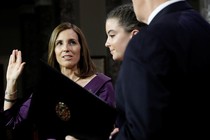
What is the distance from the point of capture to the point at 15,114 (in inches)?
114

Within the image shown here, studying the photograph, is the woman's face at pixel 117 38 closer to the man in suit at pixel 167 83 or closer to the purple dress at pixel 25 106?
A: the purple dress at pixel 25 106

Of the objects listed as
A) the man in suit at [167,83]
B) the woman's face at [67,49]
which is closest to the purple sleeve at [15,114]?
the woman's face at [67,49]

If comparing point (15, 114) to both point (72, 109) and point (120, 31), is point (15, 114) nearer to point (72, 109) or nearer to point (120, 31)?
point (120, 31)

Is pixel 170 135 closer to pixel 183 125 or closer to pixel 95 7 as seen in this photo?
pixel 183 125

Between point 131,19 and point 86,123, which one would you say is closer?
point 86,123

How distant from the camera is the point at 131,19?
226cm

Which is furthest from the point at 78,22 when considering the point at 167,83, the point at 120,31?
the point at 167,83

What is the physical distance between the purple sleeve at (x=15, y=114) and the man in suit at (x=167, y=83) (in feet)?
4.98

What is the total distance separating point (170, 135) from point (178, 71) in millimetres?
186

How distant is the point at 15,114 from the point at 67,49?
51cm

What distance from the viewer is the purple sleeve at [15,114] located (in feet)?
9.45

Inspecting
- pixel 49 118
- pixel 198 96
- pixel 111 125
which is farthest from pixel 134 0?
pixel 49 118

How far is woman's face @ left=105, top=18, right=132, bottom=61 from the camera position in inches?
87.8

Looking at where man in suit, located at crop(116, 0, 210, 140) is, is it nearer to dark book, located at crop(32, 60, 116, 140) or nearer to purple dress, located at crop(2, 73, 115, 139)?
dark book, located at crop(32, 60, 116, 140)
